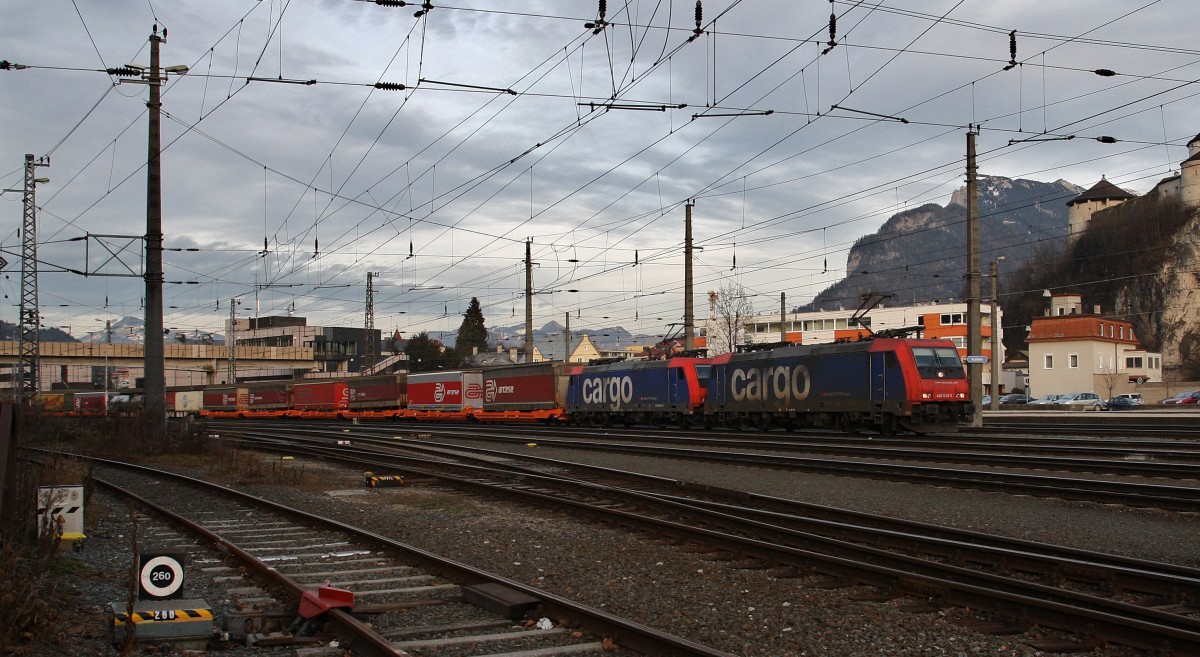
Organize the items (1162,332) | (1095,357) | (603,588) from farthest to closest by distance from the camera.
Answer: (1162,332)
(1095,357)
(603,588)

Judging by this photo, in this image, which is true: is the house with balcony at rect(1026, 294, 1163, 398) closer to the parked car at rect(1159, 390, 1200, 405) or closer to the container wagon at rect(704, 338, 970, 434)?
the parked car at rect(1159, 390, 1200, 405)

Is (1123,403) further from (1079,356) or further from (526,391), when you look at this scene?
(526,391)

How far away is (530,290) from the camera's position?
5131 centimetres

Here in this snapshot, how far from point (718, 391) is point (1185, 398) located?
38.7m

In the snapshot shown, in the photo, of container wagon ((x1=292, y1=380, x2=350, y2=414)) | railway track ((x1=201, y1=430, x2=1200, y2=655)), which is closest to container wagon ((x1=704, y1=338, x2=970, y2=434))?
railway track ((x1=201, y1=430, x2=1200, y2=655))

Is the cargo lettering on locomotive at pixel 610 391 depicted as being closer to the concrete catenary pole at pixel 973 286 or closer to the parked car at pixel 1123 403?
the concrete catenary pole at pixel 973 286

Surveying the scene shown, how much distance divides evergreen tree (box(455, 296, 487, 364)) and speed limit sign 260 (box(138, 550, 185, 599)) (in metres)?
114

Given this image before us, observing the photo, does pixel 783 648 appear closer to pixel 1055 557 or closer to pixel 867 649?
pixel 867 649

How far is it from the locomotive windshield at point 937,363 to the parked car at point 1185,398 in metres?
37.0

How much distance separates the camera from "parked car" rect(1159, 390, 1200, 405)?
55812mm

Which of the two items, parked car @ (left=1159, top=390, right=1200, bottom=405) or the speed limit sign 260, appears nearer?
the speed limit sign 260

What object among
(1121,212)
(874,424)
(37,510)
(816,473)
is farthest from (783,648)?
(1121,212)

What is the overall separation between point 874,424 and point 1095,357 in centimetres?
4882

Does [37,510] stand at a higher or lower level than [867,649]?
higher
